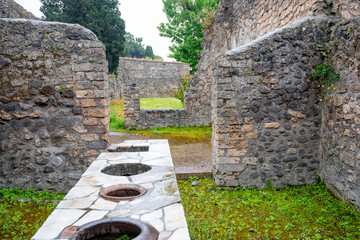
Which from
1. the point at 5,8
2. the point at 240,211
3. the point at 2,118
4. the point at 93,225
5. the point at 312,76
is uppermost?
the point at 5,8

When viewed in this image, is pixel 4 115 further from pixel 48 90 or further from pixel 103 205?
pixel 103 205

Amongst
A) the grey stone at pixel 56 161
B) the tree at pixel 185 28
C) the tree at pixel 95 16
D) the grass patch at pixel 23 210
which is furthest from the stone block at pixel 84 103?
the tree at pixel 95 16

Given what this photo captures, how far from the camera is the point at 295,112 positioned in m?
4.66

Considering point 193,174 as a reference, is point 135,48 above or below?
above

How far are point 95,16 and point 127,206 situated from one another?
72.4ft

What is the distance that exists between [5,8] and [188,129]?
285 inches

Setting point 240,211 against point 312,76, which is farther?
point 312,76

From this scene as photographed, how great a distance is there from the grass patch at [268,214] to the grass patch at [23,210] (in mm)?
2105

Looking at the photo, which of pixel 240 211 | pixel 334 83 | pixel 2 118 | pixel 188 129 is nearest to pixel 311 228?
pixel 240 211

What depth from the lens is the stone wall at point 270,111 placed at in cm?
454

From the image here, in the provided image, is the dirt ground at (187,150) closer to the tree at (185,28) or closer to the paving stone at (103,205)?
the paving stone at (103,205)

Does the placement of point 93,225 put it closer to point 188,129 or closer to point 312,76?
point 312,76

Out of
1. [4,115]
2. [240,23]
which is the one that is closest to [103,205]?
[4,115]

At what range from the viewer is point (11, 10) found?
7.02 metres
